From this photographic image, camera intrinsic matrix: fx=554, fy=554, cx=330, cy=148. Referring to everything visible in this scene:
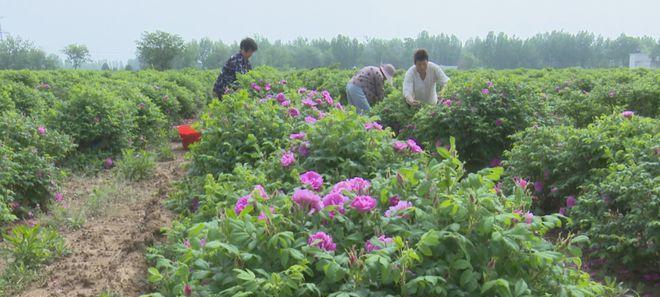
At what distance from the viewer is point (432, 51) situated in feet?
330

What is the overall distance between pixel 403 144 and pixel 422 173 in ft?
4.67

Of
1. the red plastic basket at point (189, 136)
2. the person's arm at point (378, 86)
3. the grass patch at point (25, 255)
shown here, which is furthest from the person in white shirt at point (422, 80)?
the grass patch at point (25, 255)

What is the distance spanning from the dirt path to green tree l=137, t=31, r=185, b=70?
5782cm

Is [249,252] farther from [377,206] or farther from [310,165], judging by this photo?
[310,165]

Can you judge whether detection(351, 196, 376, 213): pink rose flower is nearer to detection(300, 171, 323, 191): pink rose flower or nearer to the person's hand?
detection(300, 171, 323, 191): pink rose flower

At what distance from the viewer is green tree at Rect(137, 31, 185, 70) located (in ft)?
201

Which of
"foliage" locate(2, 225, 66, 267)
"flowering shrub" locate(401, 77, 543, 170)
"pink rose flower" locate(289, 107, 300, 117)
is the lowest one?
"foliage" locate(2, 225, 66, 267)

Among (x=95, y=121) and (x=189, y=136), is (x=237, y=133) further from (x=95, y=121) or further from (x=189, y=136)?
(x=189, y=136)

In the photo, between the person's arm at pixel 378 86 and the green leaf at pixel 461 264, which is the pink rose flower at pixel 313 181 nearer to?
the green leaf at pixel 461 264

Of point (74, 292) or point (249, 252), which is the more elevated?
point (249, 252)

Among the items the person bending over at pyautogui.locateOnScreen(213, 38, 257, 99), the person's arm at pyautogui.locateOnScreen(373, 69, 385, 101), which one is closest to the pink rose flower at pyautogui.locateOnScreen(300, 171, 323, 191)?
the person bending over at pyautogui.locateOnScreen(213, 38, 257, 99)

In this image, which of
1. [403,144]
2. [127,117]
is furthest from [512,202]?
[127,117]

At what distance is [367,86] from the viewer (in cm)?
812

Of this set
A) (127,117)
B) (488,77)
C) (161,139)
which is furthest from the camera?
(161,139)
